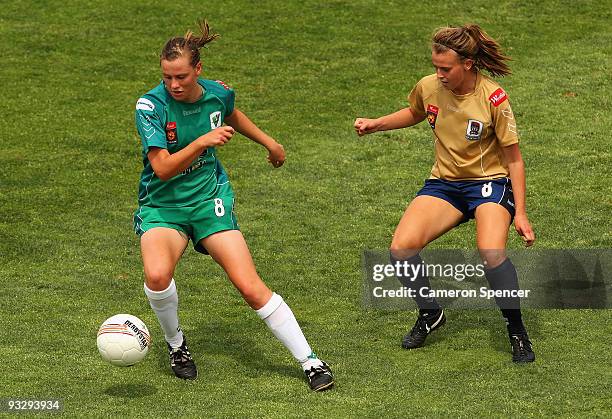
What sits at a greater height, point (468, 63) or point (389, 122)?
point (468, 63)

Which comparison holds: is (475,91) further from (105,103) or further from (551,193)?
(105,103)

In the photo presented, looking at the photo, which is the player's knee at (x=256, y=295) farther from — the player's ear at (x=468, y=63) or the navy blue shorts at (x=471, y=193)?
the player's ear at (x=468, y=63)

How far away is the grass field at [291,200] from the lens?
841cm

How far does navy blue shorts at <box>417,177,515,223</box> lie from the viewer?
29.3 feet

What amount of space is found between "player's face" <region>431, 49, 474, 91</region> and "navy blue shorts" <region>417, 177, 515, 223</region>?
74 cm

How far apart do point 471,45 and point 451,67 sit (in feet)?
0.69

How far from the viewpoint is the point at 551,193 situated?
497 inches

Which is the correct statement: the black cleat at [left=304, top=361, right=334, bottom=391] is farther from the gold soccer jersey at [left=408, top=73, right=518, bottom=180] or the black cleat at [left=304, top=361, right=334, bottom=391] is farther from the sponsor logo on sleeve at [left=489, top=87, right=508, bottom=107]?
the sponsor logo on sleeve at [left=489, top=87, right=508, bottom=107]

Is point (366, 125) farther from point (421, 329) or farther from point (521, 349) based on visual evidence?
point (521, 349)

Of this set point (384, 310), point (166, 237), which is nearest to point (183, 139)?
point (166, 237)

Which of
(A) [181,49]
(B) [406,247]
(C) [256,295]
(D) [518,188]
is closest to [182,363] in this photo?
(C) [256,295]

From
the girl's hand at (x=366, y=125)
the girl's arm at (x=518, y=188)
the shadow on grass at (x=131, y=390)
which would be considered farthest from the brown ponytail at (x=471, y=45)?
the shadow on grass at (x=131, y=390)

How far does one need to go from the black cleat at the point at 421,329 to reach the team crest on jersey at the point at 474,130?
142cm

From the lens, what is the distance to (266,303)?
8.39m
